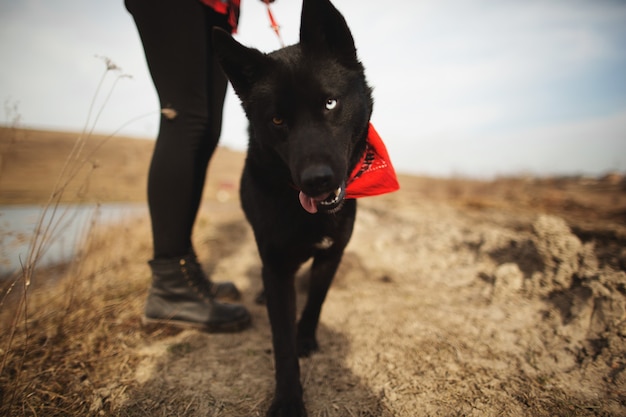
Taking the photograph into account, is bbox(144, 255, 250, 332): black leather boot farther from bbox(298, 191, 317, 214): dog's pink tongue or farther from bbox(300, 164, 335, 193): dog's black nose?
bbox(300, 164, 335, 193): dog's black nose

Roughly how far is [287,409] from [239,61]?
1672 millimetres

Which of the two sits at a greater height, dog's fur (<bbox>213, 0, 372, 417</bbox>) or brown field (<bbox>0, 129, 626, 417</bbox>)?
dog's fur (<bbox>213, 0, 372, 417</bbox>)

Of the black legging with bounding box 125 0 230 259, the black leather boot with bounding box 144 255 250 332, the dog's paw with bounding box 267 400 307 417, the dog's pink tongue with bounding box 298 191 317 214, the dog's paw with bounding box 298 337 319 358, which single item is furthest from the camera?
the black leather boot with bounding box 144 255 250 332

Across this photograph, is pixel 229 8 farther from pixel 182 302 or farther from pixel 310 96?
pixel 182 302

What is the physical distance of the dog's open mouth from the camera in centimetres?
135

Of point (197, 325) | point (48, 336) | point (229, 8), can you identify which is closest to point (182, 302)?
point (197, 325)

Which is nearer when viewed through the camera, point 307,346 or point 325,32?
point 325,32

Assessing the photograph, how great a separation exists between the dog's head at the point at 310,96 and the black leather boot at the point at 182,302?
3.06 ft

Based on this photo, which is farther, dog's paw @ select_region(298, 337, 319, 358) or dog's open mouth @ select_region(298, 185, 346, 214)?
dog's paw @ select_region(298, 337, 319, 358)

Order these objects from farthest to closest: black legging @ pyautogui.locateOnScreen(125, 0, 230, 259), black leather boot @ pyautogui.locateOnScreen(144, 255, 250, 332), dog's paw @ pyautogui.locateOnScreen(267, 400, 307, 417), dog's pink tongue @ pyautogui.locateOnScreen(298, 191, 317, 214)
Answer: black leather boot @ pyautogui.locateOnScreen(144, 255, 250, 332)
black legging @ pyautogui.locateOnScreen(125, 0, 230, 259)
dog's pink tongue @ pyautogui.locateOnScreen(298, 191, 317, 214)
dog's paw @ pyautogui.locateOnScreen(267, 400, 307, 417)

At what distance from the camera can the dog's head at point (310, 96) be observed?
131 cm

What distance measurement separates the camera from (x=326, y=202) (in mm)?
1347

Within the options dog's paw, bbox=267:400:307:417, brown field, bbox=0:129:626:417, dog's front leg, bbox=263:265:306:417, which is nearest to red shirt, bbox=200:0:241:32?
brown field, bbox=0:129:626:417

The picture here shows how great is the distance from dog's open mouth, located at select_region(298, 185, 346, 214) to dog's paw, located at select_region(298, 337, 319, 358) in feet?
2.81
